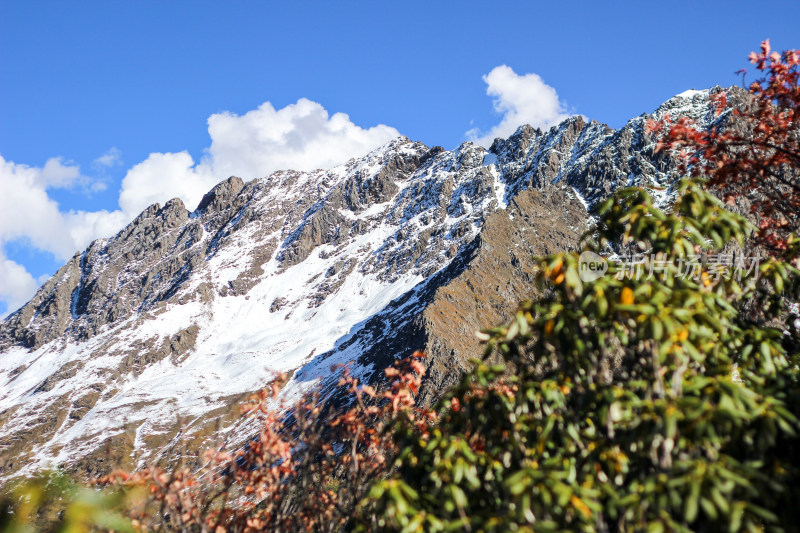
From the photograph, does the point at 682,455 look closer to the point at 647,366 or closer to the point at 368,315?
the point at 647,366

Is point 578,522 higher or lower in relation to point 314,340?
lower

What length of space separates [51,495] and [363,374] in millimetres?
139243

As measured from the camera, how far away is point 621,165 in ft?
648

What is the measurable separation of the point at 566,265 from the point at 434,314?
13478 centimetres

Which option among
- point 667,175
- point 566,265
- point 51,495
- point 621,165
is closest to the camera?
point 51,495

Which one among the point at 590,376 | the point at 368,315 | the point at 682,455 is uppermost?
the point at 368,315

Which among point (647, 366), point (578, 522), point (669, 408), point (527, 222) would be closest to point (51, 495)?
point (578, 522)

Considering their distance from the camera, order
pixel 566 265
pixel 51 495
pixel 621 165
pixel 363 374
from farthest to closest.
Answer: pixel 621 165
pixel 363 374
pixel 566 265
pixel 51 495

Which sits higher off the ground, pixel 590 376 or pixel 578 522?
pixel 590 376

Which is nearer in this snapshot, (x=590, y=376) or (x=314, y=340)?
(x=590, y=376)

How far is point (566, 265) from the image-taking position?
559 centimetres

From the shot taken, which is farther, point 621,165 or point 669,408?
point 621,165

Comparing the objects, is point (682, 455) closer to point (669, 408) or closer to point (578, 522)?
point (669, 408)

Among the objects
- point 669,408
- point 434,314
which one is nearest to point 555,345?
point 669,408
